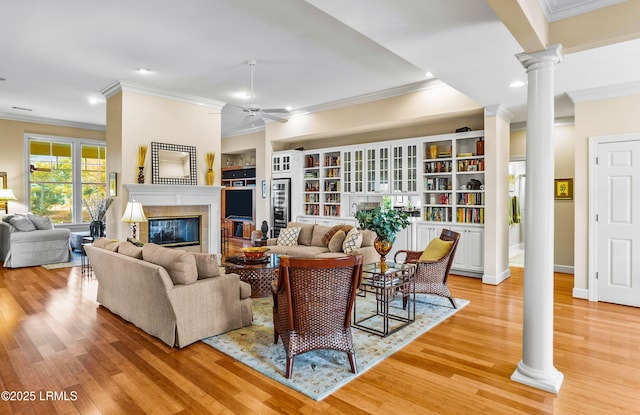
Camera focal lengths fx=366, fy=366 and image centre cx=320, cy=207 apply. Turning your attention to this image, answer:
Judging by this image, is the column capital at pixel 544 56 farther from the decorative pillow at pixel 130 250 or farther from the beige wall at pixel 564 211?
the beige wall at pixel 564 211

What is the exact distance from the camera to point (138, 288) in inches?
140

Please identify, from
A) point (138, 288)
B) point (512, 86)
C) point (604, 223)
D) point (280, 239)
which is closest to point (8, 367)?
point (138, 288)

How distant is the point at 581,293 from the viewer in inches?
198

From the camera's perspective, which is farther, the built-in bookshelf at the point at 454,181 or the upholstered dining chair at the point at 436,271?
the built-in bookshelf at the point at 454,181

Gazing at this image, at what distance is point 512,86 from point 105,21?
487 centimetres

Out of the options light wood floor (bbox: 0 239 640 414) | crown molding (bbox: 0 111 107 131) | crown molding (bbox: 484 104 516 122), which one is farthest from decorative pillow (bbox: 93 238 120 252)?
crown molding (bbox: 0 111 107 131)

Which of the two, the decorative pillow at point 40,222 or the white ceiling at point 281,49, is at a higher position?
the white ceiling at point 281,49

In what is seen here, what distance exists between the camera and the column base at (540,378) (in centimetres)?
260

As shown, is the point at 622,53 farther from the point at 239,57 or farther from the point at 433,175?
the point at 239,57

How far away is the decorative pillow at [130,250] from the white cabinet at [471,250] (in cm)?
486

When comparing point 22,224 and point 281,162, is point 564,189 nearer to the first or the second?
point 281,162

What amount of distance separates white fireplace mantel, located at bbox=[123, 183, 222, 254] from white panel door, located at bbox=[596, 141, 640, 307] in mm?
6456

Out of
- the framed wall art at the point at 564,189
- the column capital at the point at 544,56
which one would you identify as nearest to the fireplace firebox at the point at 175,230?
the column capital at the point at 544,56

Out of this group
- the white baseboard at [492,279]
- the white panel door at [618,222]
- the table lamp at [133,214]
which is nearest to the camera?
the white panel door at [618,222]
